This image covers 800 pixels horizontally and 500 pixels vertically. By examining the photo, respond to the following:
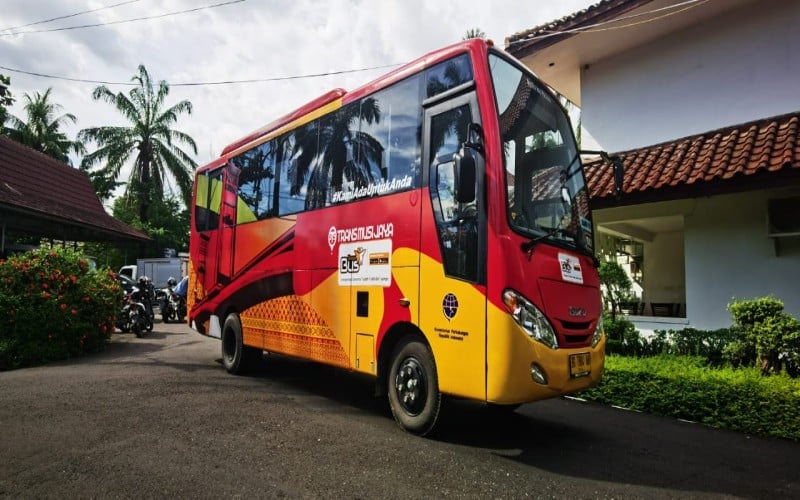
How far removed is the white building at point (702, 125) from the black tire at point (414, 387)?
196 inches

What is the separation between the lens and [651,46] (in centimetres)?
997

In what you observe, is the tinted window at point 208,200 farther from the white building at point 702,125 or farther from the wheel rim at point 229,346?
the white building at point 702,125

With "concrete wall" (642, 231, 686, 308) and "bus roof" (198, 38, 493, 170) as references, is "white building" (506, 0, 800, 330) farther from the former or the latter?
"bus roof" (198, 38, 493, 170)

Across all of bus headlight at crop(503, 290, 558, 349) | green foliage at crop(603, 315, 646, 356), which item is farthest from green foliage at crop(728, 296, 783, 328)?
bus headlight at crop(503, 290, 558, 349)

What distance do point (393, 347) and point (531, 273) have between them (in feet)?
5.62

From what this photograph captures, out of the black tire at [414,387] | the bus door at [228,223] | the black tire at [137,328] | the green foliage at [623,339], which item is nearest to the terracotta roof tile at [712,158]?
the green foliage at [623,339]

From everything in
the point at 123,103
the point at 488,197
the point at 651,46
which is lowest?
the point at 488,197

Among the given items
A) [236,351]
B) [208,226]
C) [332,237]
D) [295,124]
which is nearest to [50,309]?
[208,226]

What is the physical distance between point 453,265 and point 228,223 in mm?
→ 5191

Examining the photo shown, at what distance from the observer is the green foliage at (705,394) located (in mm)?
5262

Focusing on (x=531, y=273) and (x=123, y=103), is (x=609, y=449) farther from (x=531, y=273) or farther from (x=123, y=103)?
(x=123, y=103)

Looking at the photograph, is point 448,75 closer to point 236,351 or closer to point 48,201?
point 236,351

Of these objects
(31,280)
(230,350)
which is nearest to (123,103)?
(31,280)

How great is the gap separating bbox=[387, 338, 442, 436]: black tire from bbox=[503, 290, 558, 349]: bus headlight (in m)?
0.97
